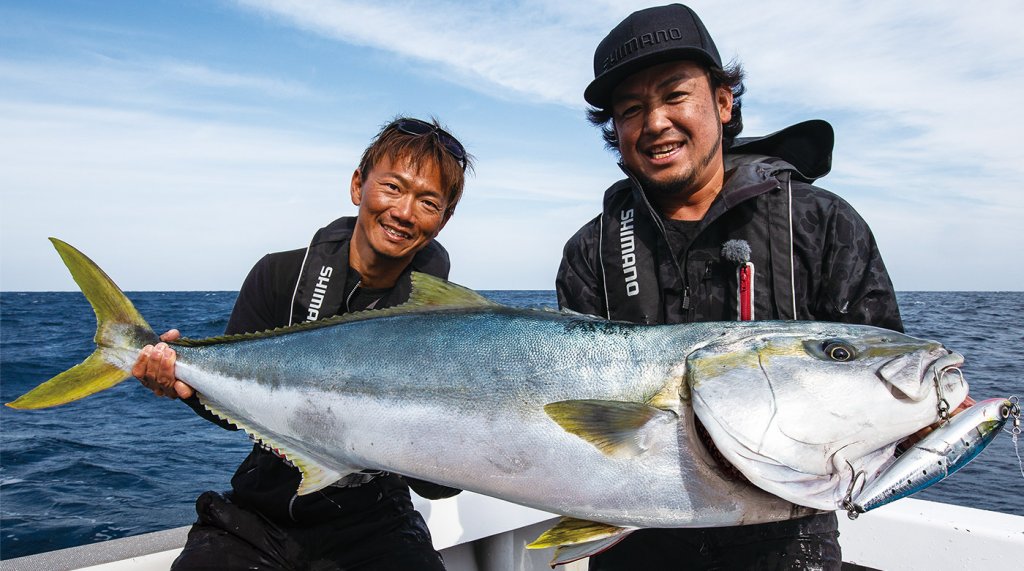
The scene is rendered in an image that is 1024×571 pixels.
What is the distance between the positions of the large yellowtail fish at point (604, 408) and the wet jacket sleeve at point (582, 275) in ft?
2.62

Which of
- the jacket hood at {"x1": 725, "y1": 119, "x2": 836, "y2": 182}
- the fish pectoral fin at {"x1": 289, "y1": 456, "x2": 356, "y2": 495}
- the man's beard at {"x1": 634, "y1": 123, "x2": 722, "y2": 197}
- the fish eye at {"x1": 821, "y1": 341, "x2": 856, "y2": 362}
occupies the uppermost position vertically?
the jacket hood at {"x1": 725, "y1": 119, "x2": 836, "y2": 182}

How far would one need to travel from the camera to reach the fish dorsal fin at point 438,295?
2760 millimetres

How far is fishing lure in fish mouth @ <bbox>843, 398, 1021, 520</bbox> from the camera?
1.91 m

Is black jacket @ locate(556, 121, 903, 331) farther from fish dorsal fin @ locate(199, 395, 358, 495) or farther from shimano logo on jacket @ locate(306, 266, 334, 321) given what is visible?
fish dorsal fin @ locate(199, 395, 358, 495)

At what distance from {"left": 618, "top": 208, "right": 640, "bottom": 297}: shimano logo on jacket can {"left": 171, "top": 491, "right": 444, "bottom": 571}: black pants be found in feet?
5.40

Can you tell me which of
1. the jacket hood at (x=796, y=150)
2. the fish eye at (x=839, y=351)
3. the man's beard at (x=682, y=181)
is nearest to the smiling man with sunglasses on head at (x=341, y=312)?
the man's beard at (x=682, y=181)

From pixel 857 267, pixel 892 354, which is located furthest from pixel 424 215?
pixel 892 354

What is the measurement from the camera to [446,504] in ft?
14.6

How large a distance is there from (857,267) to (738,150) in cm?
94

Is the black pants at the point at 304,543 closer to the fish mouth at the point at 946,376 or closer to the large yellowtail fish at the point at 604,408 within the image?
the large yellowtail fish at the point at 604,408

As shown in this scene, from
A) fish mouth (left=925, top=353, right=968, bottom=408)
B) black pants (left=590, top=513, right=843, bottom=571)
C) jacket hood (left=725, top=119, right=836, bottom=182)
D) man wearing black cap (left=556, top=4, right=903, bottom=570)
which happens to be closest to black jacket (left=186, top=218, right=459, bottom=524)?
black pants (left=590, top=513, right=843, bottom=571)

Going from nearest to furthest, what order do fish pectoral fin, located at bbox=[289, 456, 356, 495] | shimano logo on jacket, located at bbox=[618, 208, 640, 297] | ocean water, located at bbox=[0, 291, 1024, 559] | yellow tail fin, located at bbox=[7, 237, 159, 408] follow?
fish pectoral fin, located at bbox=[289, 456, 356, 495] < yellow tail fin, located at bbox=[7, 237, 159, 408] < shimano logo on jacket, located at bbox=[618, 208, 640, 297] < ocean water, located at bbox=[0, 291, 1024, 559]

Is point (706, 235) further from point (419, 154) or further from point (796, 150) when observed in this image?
point (419, 154)

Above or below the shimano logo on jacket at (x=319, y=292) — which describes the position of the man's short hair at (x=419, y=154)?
above
